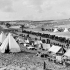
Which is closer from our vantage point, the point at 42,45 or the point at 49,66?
the point at 49,66

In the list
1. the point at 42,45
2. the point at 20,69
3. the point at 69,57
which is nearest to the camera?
the point at 20,69

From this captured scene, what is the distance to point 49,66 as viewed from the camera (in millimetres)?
25016

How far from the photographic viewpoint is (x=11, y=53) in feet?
114

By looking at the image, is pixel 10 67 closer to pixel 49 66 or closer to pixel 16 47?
pixel 49 66

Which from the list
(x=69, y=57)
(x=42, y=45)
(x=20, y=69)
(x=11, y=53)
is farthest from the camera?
(x=42, y=45)

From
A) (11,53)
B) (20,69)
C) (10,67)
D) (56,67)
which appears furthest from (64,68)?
(11,53)

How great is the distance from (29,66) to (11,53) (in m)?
10.7

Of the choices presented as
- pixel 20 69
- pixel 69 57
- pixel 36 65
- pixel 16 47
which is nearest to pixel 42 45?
pixel 16 47

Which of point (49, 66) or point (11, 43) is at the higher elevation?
point (11, 43)

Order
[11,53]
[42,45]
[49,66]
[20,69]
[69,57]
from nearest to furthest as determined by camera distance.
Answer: [20,69] → [49,66] → [69,57] → [11,53] → [42,45]

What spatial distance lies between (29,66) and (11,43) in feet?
39.9

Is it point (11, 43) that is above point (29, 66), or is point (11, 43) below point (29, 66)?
above

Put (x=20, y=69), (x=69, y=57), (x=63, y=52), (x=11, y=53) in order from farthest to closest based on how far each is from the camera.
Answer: (x=11, y=53), (x=63, y=52), (x=69, y=57), (x=20, y=69)

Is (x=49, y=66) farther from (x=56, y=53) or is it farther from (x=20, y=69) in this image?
(x=56, y=53)
